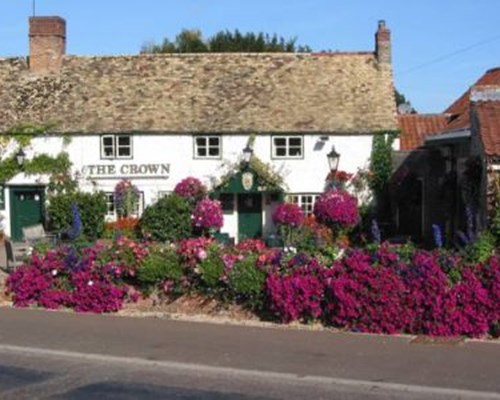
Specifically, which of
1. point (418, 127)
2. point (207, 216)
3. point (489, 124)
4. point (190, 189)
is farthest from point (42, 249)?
point (418, 127)

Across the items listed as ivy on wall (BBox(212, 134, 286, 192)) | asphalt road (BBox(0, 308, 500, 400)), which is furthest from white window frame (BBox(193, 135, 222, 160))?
asphalt road (BBox(0, 308, 500, 400))

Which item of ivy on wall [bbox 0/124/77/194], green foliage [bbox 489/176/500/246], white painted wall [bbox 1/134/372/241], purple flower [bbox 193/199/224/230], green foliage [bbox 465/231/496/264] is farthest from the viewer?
ivy on wall [bbox 0/124/77/194]

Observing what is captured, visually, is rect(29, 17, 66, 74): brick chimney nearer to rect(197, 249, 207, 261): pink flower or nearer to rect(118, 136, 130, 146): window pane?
rect(118, 136, 130, 146): window pane

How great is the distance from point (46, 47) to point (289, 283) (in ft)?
76.9

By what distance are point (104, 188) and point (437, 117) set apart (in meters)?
14.6

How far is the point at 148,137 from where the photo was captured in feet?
98.5

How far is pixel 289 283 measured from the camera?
11641 millimetres

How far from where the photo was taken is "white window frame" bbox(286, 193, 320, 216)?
29.8 meters

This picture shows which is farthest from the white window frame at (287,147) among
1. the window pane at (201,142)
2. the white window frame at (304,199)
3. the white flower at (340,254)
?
the white flower at (340,254)

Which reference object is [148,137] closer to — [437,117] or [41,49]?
[41,49]

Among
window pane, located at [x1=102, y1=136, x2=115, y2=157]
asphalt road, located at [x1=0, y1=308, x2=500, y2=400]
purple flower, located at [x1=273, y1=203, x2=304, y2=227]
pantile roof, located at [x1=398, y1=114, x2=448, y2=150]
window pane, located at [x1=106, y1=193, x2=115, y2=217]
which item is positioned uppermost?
pantile roof, located at [x1=398, y1=114, x2=448, y2=150]

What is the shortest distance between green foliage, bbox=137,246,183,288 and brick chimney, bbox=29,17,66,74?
2103cm

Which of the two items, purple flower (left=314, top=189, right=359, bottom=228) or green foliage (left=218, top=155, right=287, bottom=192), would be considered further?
green foliage (left=218, top=155, right=287, bottom=192)

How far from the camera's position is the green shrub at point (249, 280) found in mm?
12172
